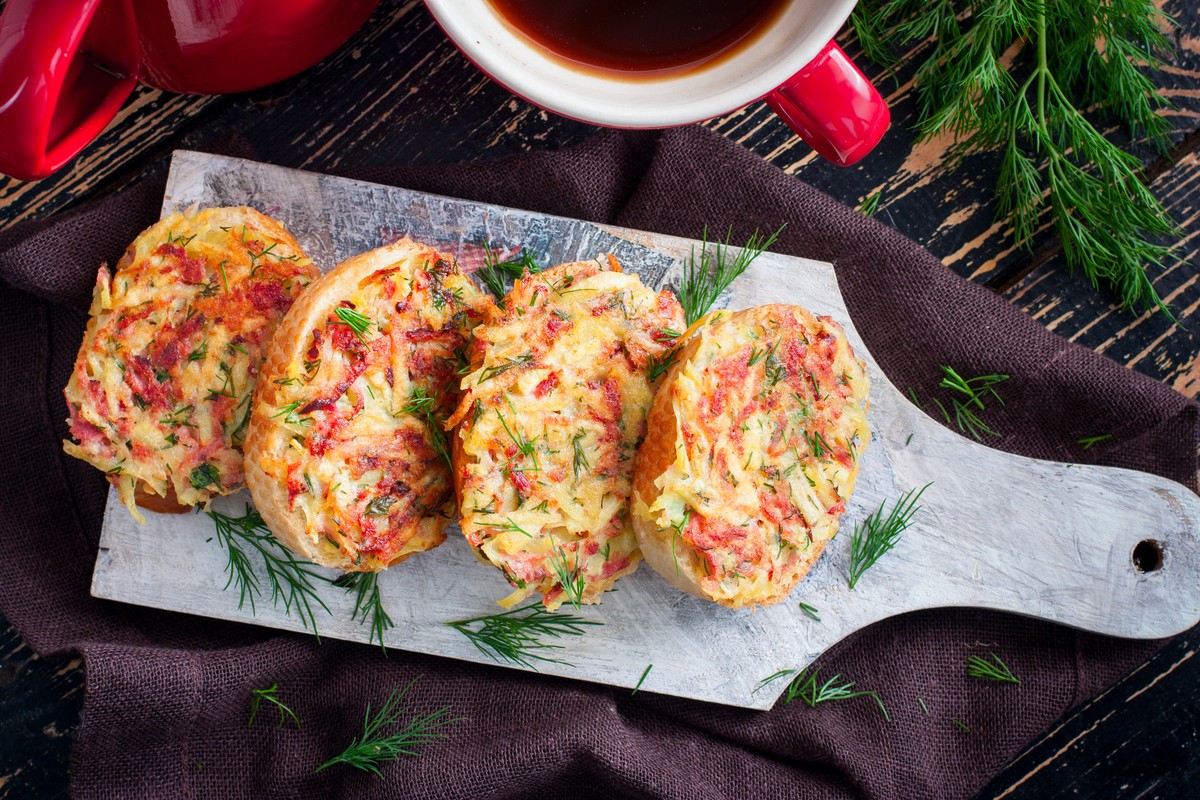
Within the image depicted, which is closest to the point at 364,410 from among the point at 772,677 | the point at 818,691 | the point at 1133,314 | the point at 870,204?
the point at 772,677

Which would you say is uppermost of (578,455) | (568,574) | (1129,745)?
(578,455)

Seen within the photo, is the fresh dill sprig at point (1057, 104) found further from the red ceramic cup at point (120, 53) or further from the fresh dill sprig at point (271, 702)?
the fresh dill sprig at point (271, 702)

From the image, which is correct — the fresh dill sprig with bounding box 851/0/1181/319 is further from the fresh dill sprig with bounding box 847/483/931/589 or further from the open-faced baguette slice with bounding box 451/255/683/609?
the open-faced baguette slice with bounding box 451/255/683/609

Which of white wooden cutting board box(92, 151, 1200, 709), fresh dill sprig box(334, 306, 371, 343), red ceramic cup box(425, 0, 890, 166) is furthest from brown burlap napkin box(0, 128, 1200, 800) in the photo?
red ceramic cup box(425, 0, 890, 166)

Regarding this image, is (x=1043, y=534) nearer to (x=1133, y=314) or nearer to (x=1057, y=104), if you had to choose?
(x=1133, y=314)

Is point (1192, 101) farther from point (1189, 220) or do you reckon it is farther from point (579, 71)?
point (579, 71)

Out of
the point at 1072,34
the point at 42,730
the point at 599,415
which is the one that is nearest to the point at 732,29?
the point at 599,415

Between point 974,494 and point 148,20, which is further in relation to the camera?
point 974,494
